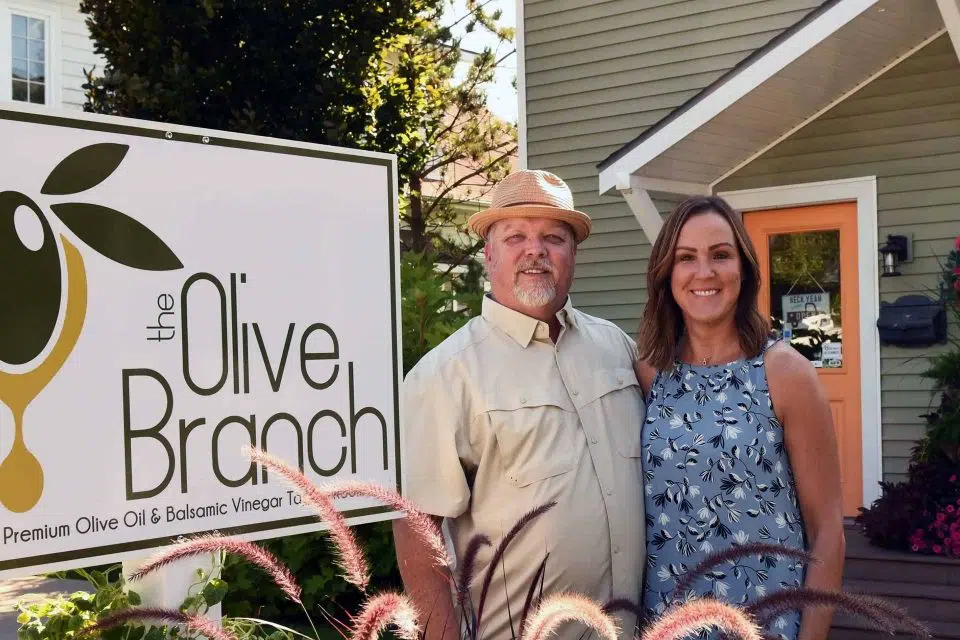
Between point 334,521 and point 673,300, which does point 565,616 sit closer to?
point 334,521

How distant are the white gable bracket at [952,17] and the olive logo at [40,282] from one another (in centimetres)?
550

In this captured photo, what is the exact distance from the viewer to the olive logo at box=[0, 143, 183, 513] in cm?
154

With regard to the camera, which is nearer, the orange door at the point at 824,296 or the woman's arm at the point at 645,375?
the woman's arm at the point at 645,375

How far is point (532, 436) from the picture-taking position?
242 cm

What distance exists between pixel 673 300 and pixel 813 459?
51 centimetres

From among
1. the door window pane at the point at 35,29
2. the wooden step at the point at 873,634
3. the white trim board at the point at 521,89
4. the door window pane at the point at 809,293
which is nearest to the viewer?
the wooden step at the point at 873,634

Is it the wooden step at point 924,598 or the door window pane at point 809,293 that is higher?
the door window pane at point 809,293

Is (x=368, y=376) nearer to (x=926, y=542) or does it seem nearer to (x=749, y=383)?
(x=749, y=383)

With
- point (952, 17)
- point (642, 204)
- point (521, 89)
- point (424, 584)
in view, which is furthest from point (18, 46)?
point (424, 584)

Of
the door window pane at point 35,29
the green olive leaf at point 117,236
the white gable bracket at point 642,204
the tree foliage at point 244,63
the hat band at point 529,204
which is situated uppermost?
the door window pane at point 35,29

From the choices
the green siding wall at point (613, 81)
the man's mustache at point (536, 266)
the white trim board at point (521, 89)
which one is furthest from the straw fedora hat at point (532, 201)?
the white trim board at point (521, 89)

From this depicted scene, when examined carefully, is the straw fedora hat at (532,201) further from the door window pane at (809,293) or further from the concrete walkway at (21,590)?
the door window pane at (809,293)

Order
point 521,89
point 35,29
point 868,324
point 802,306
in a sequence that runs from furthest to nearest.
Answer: point 35,29 → point 521,89 → point 802,306 → point 868,324

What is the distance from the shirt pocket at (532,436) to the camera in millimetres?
2395
